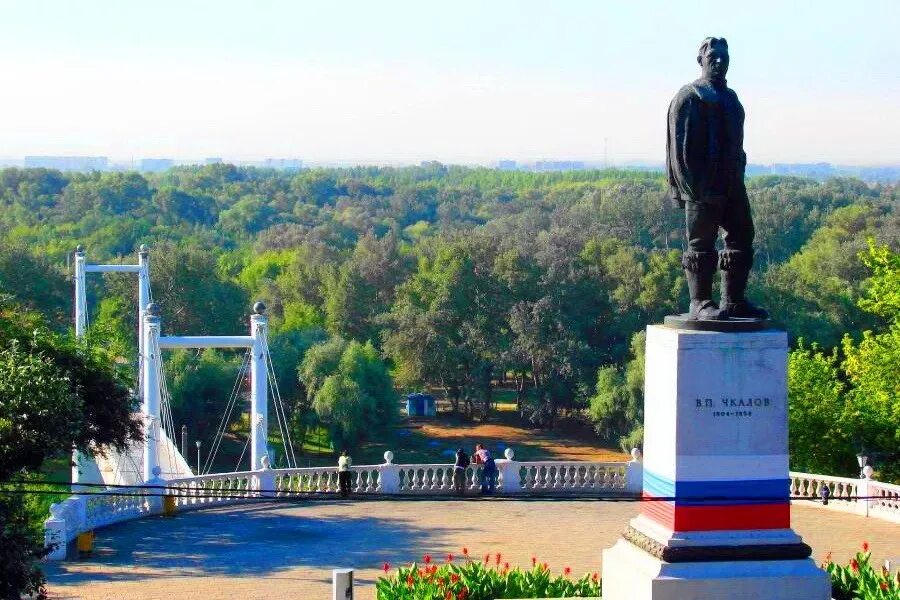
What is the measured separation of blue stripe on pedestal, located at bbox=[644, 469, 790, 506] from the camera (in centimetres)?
1285

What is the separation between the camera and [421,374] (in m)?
59.9

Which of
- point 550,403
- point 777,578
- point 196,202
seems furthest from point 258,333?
point 196,202

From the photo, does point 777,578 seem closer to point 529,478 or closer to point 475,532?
point 475,532

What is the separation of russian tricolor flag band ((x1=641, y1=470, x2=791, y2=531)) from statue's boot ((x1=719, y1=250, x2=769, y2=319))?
1538 millimetres

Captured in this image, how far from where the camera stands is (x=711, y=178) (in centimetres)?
1320

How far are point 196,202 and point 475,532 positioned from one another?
11663 cm

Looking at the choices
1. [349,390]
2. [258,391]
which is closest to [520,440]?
[349,390]

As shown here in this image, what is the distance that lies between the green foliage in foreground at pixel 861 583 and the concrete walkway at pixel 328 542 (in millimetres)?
4465

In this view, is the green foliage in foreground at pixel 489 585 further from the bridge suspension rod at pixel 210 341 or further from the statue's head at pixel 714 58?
the bridge suspension rod at pixel 210 341

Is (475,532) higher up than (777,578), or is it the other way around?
(777,578)

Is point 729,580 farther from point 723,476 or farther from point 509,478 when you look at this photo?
point 509,478

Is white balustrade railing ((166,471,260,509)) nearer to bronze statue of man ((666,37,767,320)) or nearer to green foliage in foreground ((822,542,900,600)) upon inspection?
green foliage in foreground ((822,542,900,600))

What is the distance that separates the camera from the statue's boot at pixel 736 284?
1317 centimetres

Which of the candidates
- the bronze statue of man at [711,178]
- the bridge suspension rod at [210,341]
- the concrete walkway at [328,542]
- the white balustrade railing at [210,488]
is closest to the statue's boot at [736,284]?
the bronze statue of man at [711,178]
